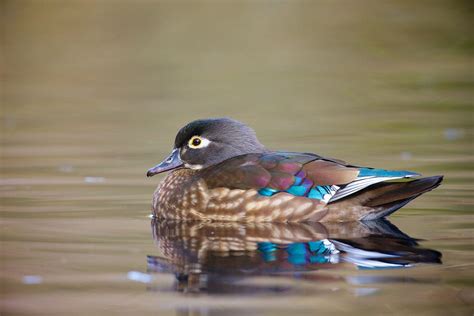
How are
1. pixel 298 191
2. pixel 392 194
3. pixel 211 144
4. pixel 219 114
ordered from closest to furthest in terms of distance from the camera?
pixel 392 194 < pixel 298 191 < pixel 211 144 < pixel 219 114

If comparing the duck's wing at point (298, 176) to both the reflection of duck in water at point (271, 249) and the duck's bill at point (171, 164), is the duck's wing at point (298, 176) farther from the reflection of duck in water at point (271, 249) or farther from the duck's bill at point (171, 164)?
the duck's bill at point (171, 164)

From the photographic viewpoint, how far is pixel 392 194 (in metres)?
8.62

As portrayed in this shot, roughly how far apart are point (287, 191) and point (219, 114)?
6809 millimetres

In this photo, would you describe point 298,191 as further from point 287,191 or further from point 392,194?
point 392,194

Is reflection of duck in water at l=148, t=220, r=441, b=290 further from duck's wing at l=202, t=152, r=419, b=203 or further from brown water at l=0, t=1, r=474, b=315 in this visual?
duck's wing at l=202, t=152, r=419, b=203

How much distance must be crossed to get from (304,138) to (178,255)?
19.4 feet

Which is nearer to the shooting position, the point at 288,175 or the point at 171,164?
the point at 288,175

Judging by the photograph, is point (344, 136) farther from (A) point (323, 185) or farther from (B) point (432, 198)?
(A) point (323, 185)

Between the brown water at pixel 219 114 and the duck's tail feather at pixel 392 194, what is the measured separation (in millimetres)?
171

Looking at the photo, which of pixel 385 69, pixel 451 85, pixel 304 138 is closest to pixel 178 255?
pixel 304 138

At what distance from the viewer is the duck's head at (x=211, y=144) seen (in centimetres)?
965

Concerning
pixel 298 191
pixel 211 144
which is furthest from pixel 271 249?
pixel 211 144

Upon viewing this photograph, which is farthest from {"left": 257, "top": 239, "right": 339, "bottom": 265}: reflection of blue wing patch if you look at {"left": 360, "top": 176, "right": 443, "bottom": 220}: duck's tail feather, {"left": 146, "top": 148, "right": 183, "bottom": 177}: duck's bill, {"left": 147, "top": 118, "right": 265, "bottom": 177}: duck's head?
{"left": 146, "top": 148, "right": 183, "bottom": 177}: duck's bill

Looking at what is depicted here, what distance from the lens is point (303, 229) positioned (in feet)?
27.9
